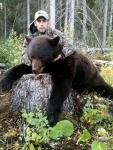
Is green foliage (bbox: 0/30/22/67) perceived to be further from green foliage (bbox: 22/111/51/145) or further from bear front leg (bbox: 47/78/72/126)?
green foliage (bbox: 22/111/51/145)

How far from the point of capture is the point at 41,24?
7520 millimetres

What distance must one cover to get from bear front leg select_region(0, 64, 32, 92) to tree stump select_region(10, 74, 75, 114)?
150mm

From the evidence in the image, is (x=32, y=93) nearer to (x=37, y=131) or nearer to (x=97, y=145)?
(x=37, y=131)

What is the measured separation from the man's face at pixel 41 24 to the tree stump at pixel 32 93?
1.24 metres

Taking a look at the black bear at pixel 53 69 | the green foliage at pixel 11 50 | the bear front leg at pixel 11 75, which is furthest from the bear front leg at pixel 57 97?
the green foliage at pixel 11 50

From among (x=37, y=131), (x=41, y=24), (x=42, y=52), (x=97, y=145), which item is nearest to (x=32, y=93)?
(x=42, y=52)

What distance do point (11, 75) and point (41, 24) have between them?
1.33 m

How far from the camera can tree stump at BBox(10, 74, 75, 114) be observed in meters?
6.32

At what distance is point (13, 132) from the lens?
5.84 metres

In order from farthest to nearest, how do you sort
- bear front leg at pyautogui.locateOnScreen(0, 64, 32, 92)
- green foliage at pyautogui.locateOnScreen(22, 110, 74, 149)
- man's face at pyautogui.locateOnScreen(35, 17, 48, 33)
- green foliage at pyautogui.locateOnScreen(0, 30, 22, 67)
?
green foliage at pyautogui.locateOnScreen(0, 30, 22, 67) → man's face at pyautogui.locateOnScreen(35, 17, 48, 33) → bear front leg at pyautogui.locateOnScreen(0, 64, 32, 92) → green foliage at pyautogui.locateOnScreen(22, 110, 74, 149)

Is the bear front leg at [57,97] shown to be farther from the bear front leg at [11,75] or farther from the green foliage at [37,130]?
the bear front leg at [11,75]

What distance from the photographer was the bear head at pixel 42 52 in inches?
233

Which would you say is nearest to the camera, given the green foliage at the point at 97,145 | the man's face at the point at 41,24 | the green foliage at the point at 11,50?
the green foliage at the point at 97,145

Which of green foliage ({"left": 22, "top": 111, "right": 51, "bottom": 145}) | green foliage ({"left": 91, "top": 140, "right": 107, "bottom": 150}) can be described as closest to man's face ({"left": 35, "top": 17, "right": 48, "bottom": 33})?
green foliage ({"left": 22, "top": 111, "right": 51, "bottom": 145})
